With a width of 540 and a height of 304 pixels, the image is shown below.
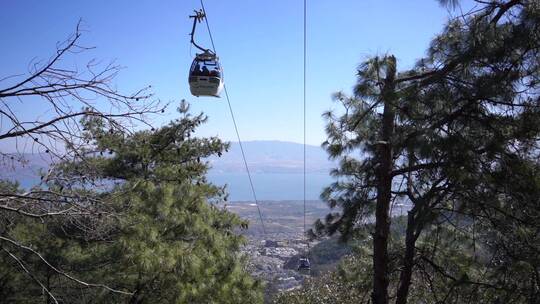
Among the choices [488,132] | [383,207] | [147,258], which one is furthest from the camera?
[147,258]

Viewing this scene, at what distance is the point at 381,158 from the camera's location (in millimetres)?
6172

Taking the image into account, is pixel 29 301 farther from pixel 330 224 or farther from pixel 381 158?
pixel 381 158

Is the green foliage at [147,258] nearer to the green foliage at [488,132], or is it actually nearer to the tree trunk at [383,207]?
the tree trunk at [383,207]

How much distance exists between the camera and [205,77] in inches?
302

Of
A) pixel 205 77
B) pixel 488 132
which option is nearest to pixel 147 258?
pixel 205 77

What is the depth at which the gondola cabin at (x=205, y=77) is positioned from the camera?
766 centimetres

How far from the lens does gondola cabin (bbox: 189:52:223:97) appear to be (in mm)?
7656

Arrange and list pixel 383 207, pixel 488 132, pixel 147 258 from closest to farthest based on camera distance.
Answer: pixel 488 132 < pixel 383 207 < pixel 147 258

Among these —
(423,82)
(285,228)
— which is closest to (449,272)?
(423,82)

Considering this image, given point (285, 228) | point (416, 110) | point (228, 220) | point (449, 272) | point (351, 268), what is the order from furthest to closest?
point (285, 228)
point (228, 220)
point (351, 268)
point (449, 272)
point (416, 110)

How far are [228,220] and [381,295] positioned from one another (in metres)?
6.36

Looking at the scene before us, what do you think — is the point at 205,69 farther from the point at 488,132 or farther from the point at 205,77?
the point at 488,132

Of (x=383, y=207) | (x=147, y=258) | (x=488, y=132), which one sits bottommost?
(x=147, y=258)

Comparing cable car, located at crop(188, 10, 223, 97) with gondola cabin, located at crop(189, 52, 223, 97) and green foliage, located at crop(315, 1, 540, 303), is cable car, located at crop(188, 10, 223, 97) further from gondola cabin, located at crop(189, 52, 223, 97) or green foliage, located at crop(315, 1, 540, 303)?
green foliage, located at crop(315, 1, 540, 303)
